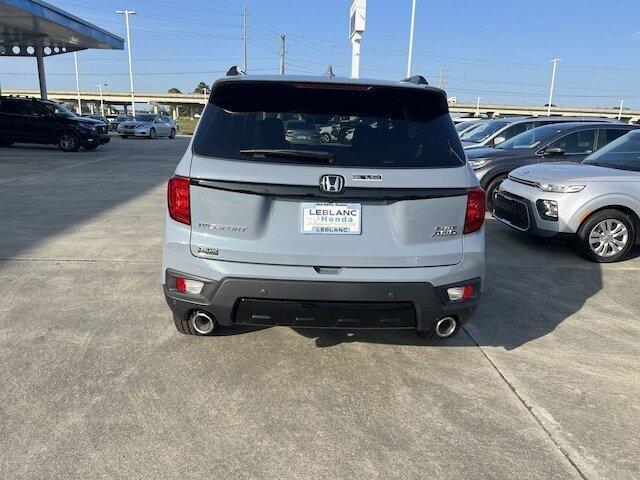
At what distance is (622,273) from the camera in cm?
575

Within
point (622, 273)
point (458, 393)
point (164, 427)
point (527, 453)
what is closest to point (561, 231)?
point (622, 273)

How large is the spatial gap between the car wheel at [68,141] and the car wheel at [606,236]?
18.3 metres

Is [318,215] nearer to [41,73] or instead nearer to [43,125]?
[43,125]

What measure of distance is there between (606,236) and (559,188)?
31.9 inches

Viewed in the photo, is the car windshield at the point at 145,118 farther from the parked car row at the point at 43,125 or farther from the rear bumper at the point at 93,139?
the parked car row at the point at 43,125

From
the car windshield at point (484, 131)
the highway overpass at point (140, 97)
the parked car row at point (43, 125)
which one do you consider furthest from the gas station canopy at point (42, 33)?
the highway overpass at point (140, 97)

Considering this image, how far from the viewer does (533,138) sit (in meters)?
9.43

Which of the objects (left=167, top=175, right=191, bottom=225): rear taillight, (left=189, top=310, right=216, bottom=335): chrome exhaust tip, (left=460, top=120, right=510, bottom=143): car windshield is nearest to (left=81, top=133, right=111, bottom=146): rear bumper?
(left=460, top=120, right=510, bottom=143): car windshield

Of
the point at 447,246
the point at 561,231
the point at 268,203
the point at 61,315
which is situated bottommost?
the point at 61,315

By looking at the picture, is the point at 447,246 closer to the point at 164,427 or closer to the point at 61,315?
the point at 164,427

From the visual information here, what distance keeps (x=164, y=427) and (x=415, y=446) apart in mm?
1357

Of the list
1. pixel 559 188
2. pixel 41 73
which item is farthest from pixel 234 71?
pixel 41 73

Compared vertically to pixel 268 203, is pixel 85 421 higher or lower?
lower

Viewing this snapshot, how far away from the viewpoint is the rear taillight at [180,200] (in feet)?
9.38
